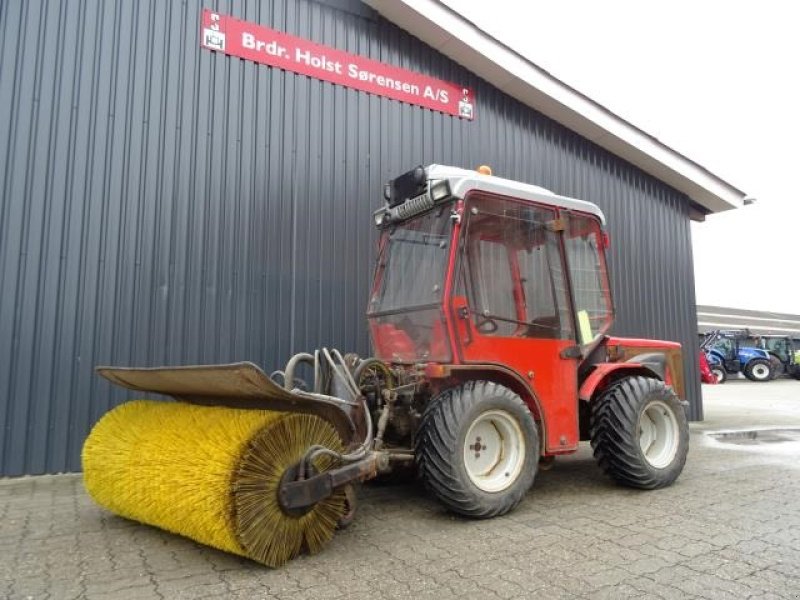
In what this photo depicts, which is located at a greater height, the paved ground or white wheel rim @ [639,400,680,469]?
white wheel rim @ [639,400,680,469]

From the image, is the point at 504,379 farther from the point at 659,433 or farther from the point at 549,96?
the point at 549,96

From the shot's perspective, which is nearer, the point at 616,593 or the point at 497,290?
the point at 616,593

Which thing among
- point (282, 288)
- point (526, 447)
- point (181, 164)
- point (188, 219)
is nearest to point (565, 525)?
point (526, 447)

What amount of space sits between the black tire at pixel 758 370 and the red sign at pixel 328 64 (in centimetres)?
2192

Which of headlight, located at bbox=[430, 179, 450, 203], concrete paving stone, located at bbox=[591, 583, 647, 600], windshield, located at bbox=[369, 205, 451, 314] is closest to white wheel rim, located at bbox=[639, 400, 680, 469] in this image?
windshield, located at bbox=[369, 205, 451, 314]

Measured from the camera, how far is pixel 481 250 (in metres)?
4.43

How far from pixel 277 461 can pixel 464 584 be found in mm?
1115

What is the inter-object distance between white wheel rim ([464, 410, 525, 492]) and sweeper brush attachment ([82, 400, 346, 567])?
1059mm

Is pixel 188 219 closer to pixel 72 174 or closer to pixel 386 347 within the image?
pixel 72 174

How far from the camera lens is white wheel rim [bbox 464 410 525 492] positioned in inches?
157

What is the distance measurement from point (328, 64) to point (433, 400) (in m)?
4.82

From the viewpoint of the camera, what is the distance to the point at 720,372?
78.3 ft

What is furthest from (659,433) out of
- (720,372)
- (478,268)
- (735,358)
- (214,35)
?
(735,358)

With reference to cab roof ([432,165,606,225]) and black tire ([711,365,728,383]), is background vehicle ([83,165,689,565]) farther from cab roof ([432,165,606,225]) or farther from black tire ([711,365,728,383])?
black tire ([711,365,728,383])
